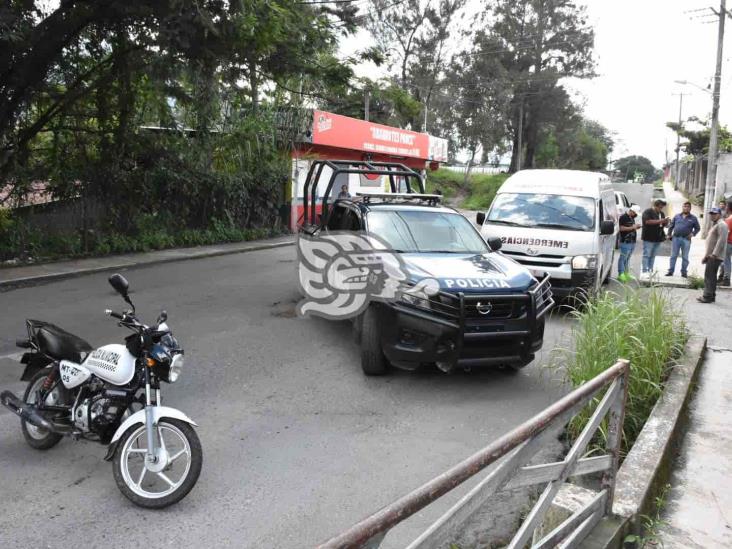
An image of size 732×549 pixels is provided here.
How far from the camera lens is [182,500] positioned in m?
3.90

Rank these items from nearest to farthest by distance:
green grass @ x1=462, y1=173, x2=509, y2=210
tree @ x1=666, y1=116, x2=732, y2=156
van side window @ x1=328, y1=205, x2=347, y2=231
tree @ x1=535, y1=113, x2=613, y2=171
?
A: 1. van side window @ x1=328, y1=205, x2=347, y2=231
2. tree @ x1=666, y1=116, x2=732, y2=156
3. green grass @ x1=462, y1=173, x2=509, y2=210
4. tree @ x1=535, y1=113, x2=613, y2=171

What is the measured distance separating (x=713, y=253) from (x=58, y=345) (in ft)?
33.4

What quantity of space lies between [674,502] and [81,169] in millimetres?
14072

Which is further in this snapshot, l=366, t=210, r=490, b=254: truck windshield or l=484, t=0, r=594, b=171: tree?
l=484, t=0, r=594, b=171: tree

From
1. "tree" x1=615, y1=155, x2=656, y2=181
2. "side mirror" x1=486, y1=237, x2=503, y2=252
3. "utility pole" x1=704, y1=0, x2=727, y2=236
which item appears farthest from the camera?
"tree" x1=615, y1=155, x2=656, y2=181

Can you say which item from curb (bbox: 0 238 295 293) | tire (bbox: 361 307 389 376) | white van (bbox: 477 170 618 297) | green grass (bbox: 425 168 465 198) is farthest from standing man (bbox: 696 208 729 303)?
green grass (bbox: 425 168 465 198)

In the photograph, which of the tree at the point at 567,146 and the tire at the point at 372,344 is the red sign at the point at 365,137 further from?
the tree at the point at 567,146

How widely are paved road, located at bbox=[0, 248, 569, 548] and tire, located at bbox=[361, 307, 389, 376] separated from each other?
158mm

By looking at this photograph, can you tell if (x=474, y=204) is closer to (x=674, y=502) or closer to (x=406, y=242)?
(x=406, y=242)

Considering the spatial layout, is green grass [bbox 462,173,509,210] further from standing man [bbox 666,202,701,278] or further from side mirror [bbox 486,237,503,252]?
side mirror [bbox 486,237,503,252]

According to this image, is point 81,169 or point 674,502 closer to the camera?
point 674,502

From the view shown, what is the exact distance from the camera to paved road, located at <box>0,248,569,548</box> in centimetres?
364

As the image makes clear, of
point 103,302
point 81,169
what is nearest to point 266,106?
point 81,169

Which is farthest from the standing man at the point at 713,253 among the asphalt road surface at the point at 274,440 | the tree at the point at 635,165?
the tree at the point at 635,165
